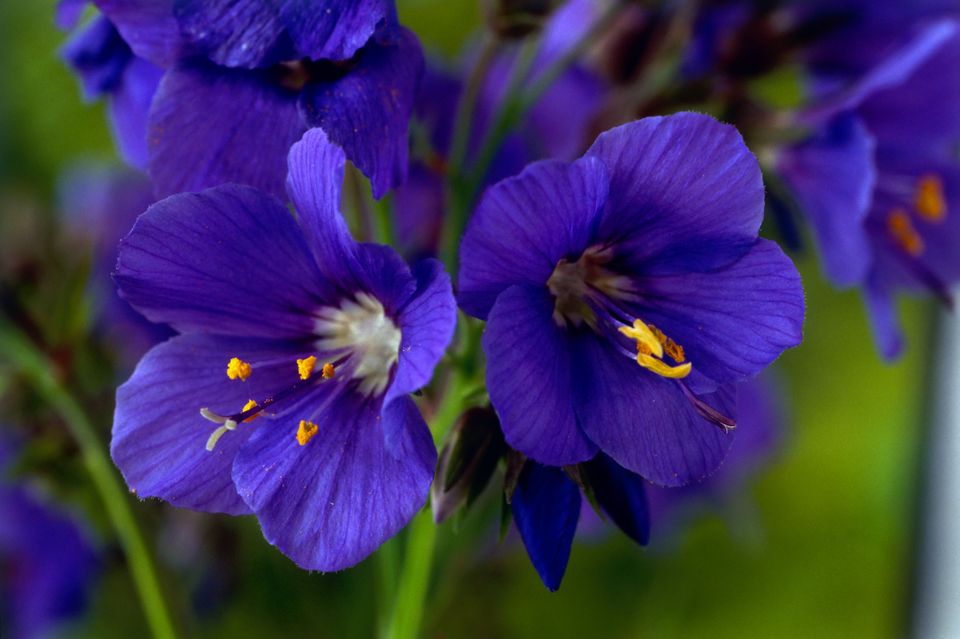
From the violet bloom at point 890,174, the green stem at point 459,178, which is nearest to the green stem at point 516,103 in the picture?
the green stem at point 459,178

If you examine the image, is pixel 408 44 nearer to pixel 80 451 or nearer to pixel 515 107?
pixel 515 107

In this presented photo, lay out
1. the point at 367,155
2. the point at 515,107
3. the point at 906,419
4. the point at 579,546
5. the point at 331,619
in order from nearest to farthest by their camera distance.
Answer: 1. the point at 367,155
2. the point at 515,107
3. the point at 331,619
4. the point at 579,546
5. the point at 906,419

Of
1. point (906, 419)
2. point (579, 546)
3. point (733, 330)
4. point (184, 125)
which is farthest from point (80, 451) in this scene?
point (906, 419)

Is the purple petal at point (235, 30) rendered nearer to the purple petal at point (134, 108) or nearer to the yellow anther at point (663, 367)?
the purple petal at point (134, 108)

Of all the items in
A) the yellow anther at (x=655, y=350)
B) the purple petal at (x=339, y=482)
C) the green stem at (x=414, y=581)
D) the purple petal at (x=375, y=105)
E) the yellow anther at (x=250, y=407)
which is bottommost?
the green stem at (x=414, y=581)

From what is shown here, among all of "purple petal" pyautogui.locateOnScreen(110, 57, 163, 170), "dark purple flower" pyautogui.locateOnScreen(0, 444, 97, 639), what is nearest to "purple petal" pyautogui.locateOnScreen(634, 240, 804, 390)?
"purple petal" pyautogui.locateOnScreen(110, 57, 163, 170)

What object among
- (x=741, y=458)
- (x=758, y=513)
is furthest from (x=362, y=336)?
(x=758, y=513)
